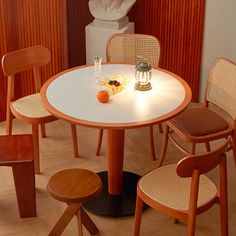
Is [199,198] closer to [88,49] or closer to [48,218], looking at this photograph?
[48,218]

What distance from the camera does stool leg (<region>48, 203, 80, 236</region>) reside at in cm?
279

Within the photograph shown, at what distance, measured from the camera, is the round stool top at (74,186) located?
2719 mm

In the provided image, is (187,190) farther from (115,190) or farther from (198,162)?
(115,190)

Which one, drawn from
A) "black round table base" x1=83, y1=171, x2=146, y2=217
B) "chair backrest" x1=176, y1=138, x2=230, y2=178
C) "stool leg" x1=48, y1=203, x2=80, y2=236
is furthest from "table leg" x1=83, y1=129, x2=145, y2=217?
"chair backrest" x1=176, y1=138, x2=230, y2=178

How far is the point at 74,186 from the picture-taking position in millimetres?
2789

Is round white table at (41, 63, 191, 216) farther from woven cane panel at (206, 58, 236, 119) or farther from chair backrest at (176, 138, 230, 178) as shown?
chair backrest at (176, 138, 230, 178)

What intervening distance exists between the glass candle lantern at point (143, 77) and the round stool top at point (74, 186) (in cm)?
66

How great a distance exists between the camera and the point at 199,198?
264 cm

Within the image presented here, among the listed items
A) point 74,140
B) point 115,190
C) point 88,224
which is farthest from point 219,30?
point 88,224

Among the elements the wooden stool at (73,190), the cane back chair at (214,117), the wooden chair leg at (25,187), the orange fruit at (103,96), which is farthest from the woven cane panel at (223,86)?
the wooden chair leg at (25,187)

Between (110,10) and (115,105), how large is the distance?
1755 mm

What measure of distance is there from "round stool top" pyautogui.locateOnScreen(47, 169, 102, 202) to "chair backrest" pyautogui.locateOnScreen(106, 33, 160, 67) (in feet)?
4.32

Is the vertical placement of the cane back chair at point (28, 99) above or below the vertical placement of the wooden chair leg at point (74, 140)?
above

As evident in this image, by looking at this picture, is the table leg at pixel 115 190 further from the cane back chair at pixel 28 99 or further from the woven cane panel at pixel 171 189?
the cane back chair at pixel 28 99
